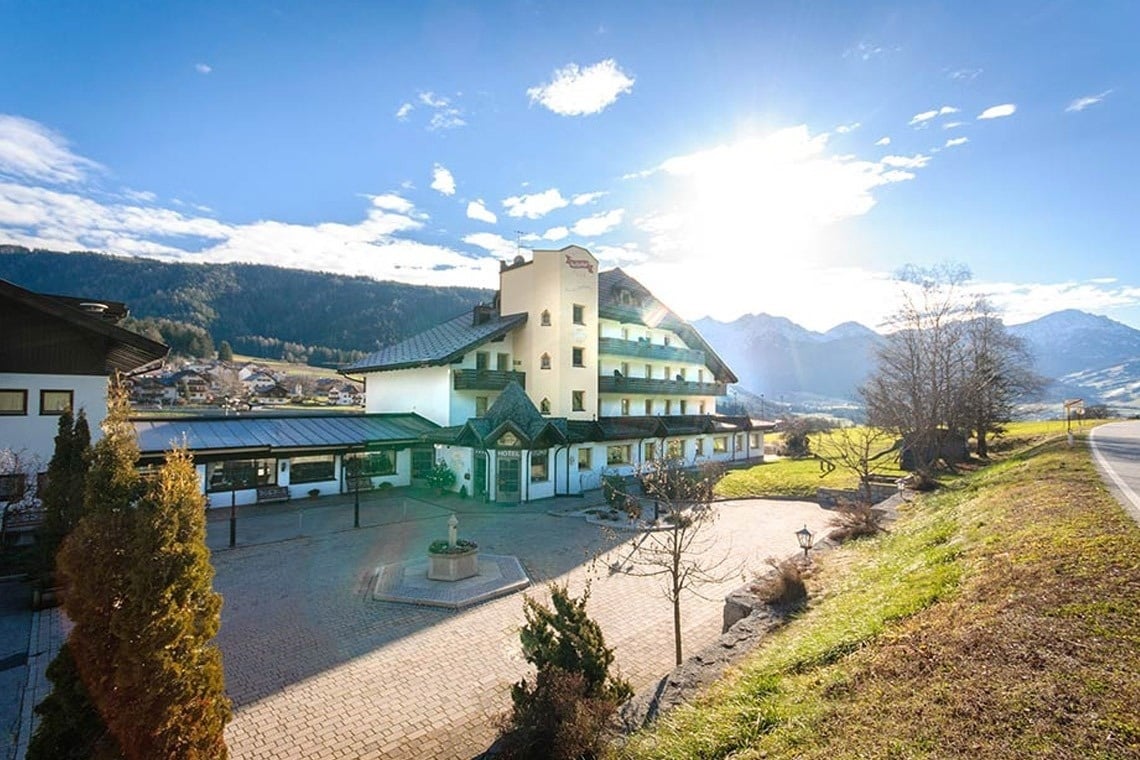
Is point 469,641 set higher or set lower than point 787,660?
lower

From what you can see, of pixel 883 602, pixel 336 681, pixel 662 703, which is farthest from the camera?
pixel 336 681

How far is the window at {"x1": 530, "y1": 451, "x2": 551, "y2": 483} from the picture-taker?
27.3 meters

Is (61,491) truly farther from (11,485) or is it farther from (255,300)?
(255,300)

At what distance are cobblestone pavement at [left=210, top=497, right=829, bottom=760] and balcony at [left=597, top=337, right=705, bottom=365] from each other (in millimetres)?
18308

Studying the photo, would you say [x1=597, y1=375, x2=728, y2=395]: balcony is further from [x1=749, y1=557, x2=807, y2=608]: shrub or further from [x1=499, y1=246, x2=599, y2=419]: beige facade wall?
[x1=749, y1=557, x2=807, y2=608]: shrub

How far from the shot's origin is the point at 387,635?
454 inches

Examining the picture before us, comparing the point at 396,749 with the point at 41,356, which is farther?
the point at 41,356

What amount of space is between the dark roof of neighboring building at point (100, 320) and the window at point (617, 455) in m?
23.2

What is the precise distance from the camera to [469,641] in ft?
36.9

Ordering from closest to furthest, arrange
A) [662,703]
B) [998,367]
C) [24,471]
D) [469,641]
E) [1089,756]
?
[1089,756]
[662,703]
[469,641]
[24,471]
[998,367]

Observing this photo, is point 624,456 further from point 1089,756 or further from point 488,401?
point 1089,756

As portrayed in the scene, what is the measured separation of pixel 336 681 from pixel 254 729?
156cm

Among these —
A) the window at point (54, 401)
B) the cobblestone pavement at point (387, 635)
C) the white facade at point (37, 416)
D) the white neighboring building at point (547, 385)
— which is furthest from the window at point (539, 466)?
the window at point (54, 401)

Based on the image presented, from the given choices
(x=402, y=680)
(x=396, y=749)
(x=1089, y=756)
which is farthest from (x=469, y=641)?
(x=1089, y=756)
